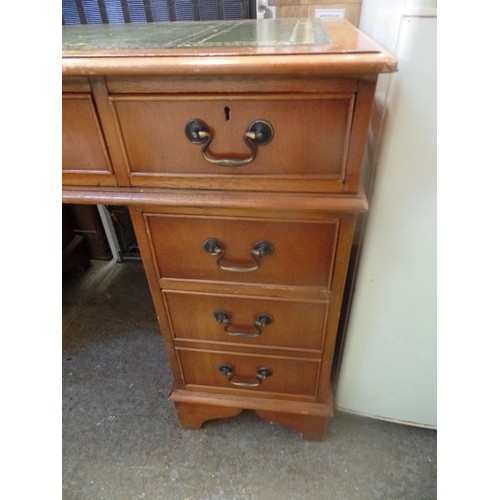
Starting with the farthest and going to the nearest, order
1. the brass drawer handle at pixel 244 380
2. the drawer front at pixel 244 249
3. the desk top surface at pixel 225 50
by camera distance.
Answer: the brass drawer handle at pixel 244 380
the drawer front at pixel 244 249
the desk top surface at pixel 225 50

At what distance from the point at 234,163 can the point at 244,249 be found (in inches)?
6.6

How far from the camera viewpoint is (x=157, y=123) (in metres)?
0.48

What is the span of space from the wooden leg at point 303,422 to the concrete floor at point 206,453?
0.05m

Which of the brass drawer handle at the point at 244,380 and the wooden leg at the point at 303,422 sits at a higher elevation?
the brass drawer handle at the point at 244,380

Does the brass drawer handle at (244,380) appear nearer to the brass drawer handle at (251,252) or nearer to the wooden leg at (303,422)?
the wooden leg at (303,422)

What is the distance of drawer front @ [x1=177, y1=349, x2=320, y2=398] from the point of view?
76 cm

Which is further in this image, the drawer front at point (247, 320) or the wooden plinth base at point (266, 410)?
the wooden plinth base at point (266, 410)

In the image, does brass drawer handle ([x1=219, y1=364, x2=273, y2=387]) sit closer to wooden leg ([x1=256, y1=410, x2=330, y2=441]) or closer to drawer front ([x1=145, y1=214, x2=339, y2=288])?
wooden leg ([x1=256, y1=410, x2=330, y2=441])

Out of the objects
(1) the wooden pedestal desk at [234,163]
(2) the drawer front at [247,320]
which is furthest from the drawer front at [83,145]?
(2) the drawer front at [247,320]

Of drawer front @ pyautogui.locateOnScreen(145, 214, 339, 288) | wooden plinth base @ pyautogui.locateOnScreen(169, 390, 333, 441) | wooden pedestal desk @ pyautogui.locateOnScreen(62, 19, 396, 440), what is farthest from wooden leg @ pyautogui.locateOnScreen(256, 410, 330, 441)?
drawer front @ pyautogui.locateOnScreen(145, 214, 339, 288)

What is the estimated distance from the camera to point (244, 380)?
81 cm

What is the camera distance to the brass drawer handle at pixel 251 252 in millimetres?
581

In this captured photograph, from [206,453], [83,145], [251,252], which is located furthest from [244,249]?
[206,453]
